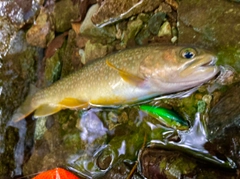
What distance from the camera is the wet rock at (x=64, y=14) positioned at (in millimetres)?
3713

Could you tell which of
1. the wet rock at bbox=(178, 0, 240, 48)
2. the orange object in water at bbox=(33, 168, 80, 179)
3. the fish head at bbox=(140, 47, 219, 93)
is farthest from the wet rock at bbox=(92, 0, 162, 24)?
the orange object in water at bbox=(33, 168, 80, 179)

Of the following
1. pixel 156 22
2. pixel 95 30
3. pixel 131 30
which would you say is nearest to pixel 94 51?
pixel 95 30

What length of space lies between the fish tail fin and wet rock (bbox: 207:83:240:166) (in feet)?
5.94

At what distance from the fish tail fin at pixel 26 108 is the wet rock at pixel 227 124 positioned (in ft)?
5.94

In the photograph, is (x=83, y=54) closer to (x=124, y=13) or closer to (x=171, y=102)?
(x=124, y=13)

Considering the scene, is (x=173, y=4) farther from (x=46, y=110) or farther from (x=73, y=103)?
(x=46, y=110)

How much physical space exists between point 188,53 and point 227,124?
553 millimetres

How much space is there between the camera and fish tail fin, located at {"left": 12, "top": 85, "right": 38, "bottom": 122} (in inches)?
135

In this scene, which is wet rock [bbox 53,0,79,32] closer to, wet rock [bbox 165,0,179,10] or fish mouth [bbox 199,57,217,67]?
wet rock [bbox 165,0,179,10]

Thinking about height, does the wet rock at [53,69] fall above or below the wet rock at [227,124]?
above

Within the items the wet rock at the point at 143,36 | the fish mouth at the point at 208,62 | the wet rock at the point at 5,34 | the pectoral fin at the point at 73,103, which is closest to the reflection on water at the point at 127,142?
the pectoral fin at the point at 73,103

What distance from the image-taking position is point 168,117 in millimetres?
2674

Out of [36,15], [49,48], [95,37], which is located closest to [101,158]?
[95,37]

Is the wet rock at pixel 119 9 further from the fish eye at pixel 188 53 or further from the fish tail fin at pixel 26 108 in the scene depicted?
the fish tail fin at pixel 26 108
